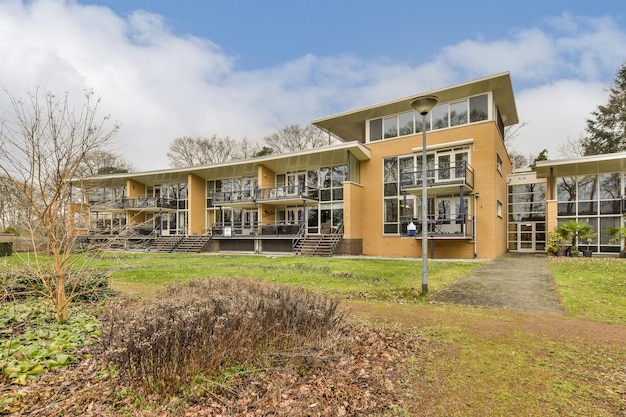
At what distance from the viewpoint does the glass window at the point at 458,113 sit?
1855 centimetres

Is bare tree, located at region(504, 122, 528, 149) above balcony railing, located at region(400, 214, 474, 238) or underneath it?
above

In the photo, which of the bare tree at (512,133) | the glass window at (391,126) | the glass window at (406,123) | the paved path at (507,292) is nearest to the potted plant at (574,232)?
the paved path at (507,292)

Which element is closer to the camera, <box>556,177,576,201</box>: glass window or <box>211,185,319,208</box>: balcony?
<box>556,177,576,201</box>: glass window

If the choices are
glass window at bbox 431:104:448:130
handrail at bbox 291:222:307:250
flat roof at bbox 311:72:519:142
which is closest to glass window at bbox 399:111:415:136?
flat roof at bbox 311:72:519:142

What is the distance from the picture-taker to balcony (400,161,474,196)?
17094 mm

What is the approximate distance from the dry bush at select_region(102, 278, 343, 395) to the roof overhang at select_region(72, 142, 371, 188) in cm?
1675

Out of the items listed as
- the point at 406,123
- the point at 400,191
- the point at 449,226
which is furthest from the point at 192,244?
the point at 449,226

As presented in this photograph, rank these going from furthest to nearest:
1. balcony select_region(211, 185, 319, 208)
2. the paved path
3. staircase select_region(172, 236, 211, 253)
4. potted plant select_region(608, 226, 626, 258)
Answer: staircase select_region(172, 236, 211, 253), balcony select_region(211, 185, 319, 208), potted plant select_region(608, 226, 626, 258), the paved path

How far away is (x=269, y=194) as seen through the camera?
78.8 feet

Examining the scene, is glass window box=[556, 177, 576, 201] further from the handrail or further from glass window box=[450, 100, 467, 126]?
the handrail

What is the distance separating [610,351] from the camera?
4.12 meters

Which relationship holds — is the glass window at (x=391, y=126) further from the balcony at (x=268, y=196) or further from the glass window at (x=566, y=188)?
the glass window at (x=566, y=188)

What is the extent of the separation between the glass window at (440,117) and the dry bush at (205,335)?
1766 centimetres

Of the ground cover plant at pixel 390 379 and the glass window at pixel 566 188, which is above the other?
the glass window at pixel 566 188
